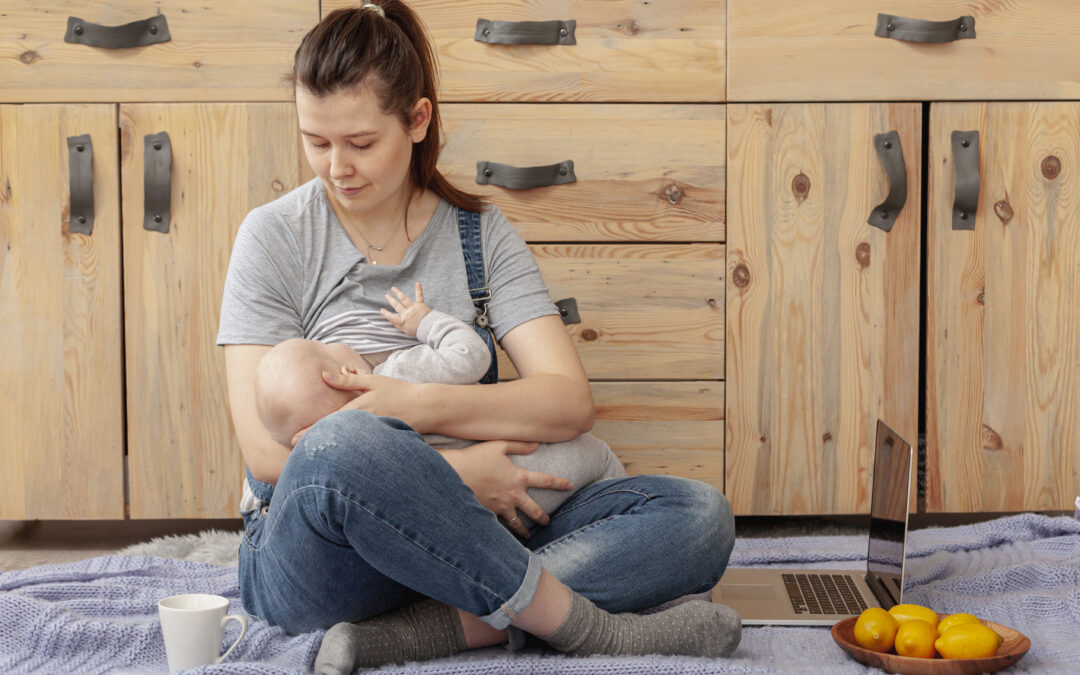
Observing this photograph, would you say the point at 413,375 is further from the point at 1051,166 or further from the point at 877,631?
the point at 1051,166

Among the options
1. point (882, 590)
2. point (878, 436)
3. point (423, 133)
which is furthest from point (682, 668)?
point (423, 133)

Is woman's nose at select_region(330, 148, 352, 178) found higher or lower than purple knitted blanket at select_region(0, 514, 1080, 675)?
higher

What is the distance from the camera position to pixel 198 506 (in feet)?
6.11

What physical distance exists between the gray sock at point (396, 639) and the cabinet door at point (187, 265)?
2.59 feet

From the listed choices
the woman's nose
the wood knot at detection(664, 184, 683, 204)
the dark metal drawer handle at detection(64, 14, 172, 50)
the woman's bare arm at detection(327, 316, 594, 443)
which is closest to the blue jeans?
the woman's bare arm at detection(327, 316, 594, 443)

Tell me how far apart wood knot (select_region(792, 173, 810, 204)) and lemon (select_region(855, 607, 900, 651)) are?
90cm

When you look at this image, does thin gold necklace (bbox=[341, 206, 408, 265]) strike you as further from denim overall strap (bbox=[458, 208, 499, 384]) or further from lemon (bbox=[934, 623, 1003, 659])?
lemon (bbox=[934, 623, 1003, 659])

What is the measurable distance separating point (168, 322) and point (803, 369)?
1.18 metres

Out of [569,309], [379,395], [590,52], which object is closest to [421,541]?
[379,395]

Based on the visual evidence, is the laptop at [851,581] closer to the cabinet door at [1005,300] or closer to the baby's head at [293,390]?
the cabinet door at [1005,300]

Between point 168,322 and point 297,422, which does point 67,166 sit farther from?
point 297,422

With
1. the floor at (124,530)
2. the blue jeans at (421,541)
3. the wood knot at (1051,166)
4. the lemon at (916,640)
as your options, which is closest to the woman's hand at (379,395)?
the blue jeans at (421,541)

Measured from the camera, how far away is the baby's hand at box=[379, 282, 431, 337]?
1308 millimetres

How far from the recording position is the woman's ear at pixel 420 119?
1.35 m
